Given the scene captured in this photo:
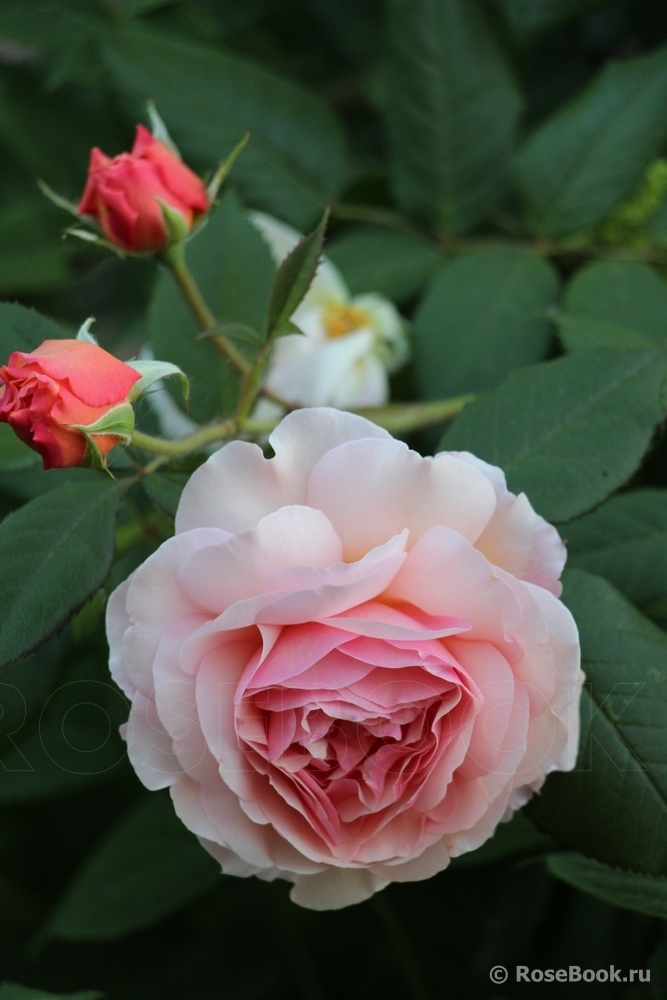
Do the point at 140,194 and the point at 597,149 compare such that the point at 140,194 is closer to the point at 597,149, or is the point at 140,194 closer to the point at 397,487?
the point at 397,487

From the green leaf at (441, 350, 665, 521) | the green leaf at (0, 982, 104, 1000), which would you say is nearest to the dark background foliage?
the green leaf at (441, 350, 665, 521)

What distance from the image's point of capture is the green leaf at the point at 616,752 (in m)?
0.47

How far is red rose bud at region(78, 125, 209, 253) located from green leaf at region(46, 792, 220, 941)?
19.0 inches

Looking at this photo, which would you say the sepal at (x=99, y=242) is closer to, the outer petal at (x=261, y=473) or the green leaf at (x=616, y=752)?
the outer petal at (x=261, y=473)

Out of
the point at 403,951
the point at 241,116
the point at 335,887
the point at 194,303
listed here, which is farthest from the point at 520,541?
the point at 241,116

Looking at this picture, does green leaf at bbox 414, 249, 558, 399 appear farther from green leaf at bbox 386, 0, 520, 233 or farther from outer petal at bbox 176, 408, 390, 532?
outer petal at bbox 176, 408, 390, 532

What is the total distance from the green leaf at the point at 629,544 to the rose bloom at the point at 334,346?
0.89ft

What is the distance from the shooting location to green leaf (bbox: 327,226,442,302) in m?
0.89

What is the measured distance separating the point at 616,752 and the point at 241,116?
76cm

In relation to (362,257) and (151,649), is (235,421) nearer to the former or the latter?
(151,649)

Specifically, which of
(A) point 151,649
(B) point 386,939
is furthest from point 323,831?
(B) point 386,939

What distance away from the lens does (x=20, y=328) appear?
1.77ft

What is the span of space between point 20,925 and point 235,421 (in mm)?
662

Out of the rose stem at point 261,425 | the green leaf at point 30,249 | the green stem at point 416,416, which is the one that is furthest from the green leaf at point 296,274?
the green leaf at point 30,249
